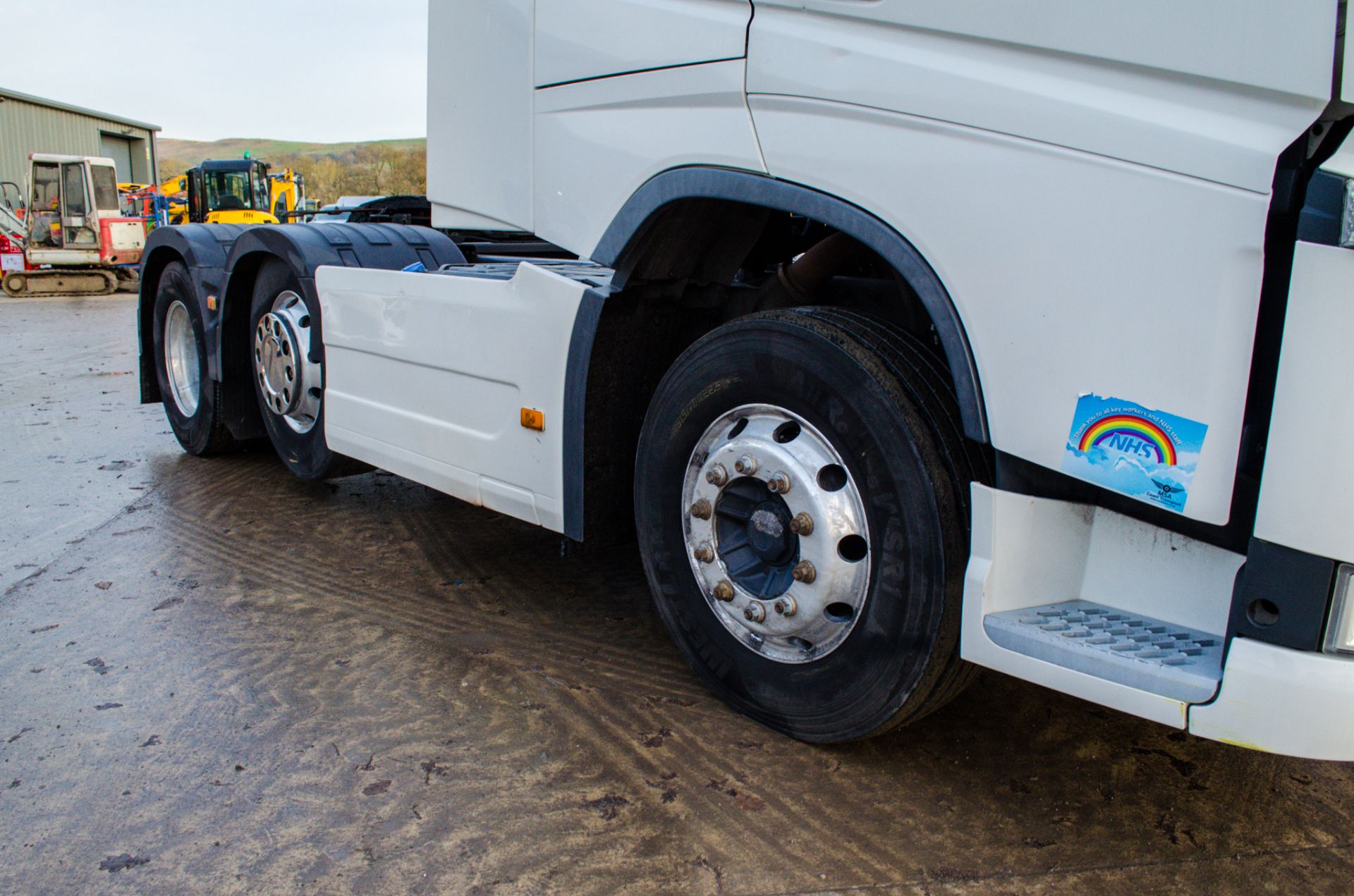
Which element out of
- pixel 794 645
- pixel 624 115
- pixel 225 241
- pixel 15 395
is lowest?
pixel 15 395

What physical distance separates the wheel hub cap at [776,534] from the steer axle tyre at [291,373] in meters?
2.41

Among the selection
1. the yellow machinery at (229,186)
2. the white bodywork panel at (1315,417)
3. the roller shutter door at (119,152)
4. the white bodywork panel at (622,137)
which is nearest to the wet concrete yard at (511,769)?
the white bodywork panel at (1315,417)

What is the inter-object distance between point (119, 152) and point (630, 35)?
57.1 meters

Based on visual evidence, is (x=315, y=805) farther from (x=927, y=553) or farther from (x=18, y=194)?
(x=18, y=194)

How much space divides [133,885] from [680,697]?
1395 mm

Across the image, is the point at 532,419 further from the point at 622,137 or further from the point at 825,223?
the point at 825,223

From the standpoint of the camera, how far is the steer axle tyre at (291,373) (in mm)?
4660

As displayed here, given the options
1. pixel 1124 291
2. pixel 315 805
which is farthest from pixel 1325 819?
pixel 315 805

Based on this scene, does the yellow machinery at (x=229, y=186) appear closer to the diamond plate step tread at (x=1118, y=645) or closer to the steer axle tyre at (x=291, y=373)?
the steer axle tyre at (x=291, y=373)

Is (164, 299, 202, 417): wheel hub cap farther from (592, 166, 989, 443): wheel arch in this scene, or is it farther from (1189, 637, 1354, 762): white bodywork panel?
(1189, 637, 1354, 762): white bodywork panel

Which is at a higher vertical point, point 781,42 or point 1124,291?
point 781,42

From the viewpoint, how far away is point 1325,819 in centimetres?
239

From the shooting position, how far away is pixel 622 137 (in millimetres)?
2777

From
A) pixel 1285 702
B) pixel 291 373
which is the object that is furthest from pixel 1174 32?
pixel 291 373
